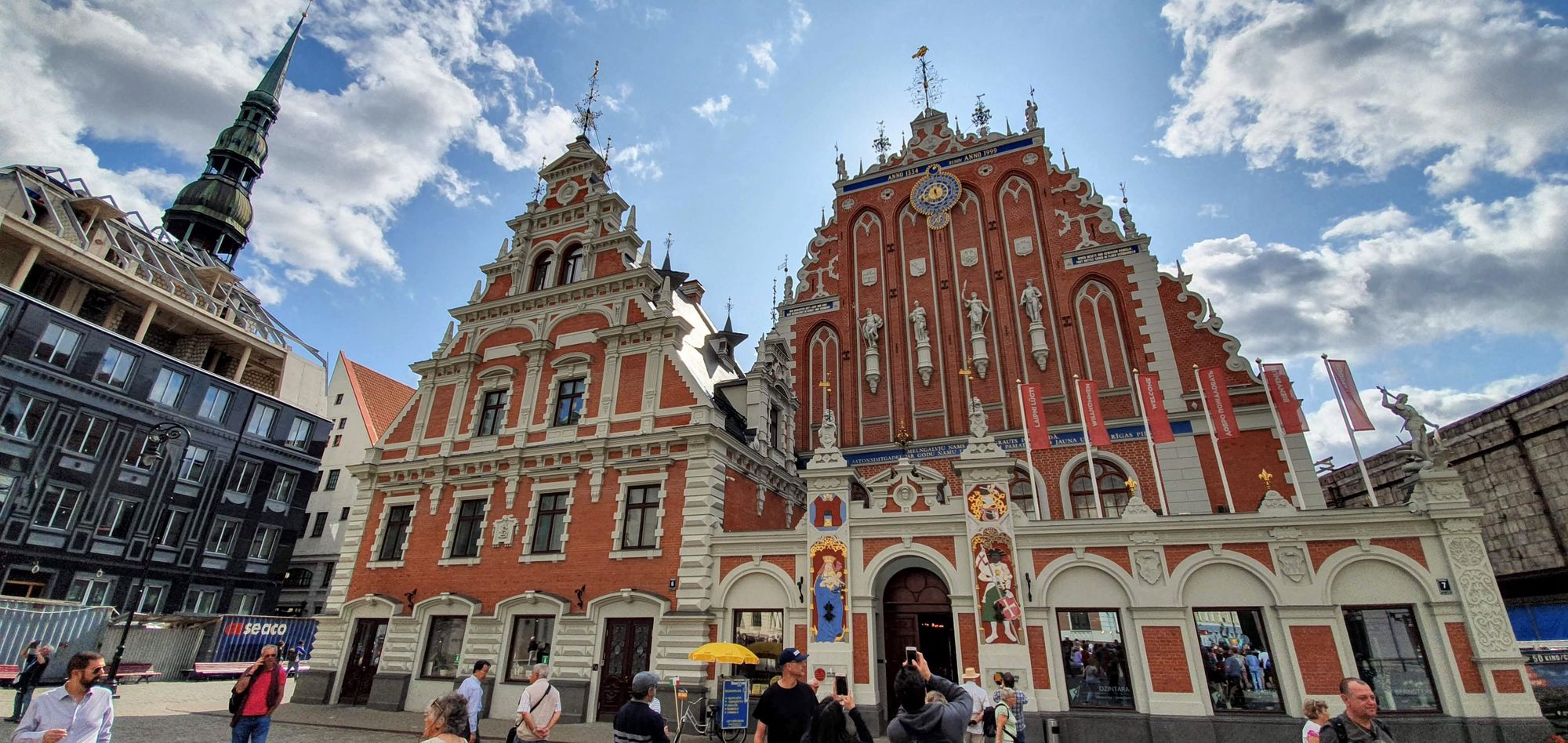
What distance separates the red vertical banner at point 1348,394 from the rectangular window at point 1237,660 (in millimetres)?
5791

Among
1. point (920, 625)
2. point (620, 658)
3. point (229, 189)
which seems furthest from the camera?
point (229, 189)

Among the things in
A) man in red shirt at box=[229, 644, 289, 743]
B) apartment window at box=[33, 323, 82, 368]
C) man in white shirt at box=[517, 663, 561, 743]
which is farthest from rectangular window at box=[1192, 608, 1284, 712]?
apartment window at box=[33, 323, 82, 368]

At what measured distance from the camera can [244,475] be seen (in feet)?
117

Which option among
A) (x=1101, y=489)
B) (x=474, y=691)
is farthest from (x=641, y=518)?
(x=1101, y=489)

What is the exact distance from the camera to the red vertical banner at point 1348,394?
53.1 ft

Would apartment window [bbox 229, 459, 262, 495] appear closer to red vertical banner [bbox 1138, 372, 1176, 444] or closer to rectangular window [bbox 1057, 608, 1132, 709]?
rectangular window [bbox 1057, 608, 1132, 709]

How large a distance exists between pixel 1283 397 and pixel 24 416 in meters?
44.9

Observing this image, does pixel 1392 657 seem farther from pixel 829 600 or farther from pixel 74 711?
pixel 74 711

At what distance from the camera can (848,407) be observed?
24.6m

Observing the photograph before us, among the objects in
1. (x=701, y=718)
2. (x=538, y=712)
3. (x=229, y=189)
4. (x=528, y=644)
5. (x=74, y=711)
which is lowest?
(x=701, y=718)

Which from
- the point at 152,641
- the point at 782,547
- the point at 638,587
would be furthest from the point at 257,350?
the point at 782,547

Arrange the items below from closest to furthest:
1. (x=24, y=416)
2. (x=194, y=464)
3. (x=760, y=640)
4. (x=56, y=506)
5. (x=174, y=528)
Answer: (x=760, y=640), (x=24, y=416), (x=56, y=506), (x=174, y=528), (x=194, y=464)

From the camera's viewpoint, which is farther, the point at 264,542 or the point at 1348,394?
the point at 264,542

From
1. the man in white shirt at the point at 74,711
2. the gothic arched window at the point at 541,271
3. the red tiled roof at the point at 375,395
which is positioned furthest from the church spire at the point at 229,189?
the man in white shirt at the point at 74,711
